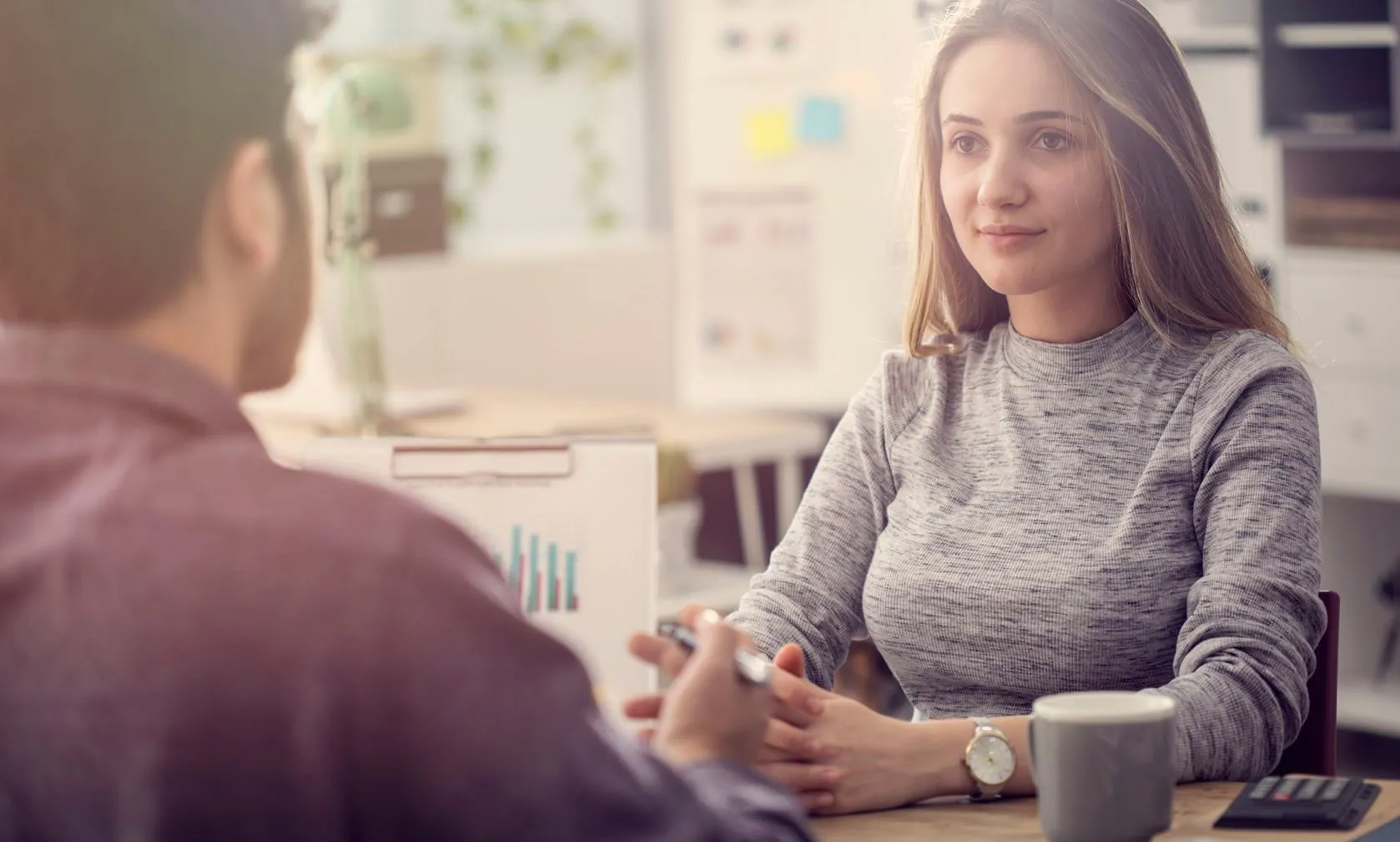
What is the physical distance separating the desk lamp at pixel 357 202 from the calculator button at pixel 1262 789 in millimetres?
2351

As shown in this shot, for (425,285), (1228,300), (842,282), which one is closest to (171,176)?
(1228,300)

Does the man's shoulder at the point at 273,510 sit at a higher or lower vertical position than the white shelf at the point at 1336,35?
lower

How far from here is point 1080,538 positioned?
1.69m

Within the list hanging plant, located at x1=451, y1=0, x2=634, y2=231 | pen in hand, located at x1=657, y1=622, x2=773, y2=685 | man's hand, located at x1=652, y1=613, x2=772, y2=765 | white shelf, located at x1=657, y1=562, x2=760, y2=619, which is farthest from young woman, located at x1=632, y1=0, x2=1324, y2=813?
hanging plant, located at x1=451, y1=0, x2=634, y2=231

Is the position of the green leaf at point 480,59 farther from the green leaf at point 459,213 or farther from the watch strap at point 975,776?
the watch strap at point 975,776

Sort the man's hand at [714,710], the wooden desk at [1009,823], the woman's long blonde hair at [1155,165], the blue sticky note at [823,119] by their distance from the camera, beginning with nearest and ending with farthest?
the man's hand at [714,710] → the wooden desk at [1009,823] → the woman's long blonde hair at [1155,165] → the blue sticky note at [823,119]

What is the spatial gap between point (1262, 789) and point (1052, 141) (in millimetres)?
680

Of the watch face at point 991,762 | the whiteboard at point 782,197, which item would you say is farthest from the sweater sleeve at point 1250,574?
the whiteboard at point 782,197

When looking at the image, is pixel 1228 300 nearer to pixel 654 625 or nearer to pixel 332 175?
pixel 654 625

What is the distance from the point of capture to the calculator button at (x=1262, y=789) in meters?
1.39

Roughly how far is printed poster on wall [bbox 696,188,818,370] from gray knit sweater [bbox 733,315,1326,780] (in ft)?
8.57

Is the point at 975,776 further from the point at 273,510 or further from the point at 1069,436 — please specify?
the point at 273,510

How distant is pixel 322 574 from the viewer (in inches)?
31.2

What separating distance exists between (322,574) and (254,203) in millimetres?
211
